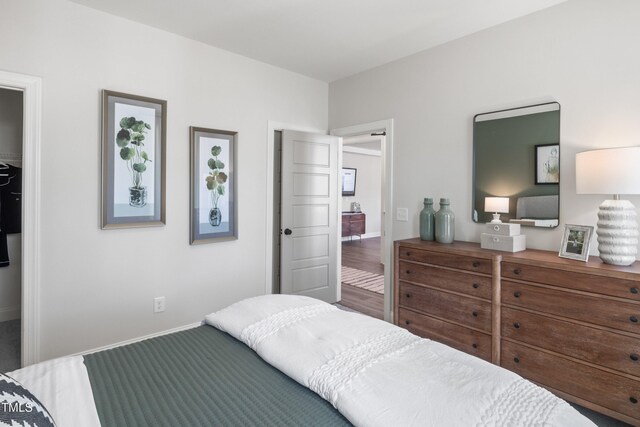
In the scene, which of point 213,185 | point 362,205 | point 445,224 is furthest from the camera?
point 362,205

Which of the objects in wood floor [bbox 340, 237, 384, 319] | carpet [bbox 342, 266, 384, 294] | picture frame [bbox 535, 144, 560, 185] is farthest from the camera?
carpet [bbox 342, 266, 384, 294]

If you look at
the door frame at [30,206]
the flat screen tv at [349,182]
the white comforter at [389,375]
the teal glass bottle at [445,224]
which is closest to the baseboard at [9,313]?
the door frame at [30,206]

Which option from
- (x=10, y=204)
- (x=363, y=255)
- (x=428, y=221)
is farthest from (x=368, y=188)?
(x=10, y=204)

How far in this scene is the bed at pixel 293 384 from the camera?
964 mm

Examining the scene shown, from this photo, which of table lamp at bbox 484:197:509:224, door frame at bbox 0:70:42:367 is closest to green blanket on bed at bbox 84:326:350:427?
door frame at bbox 0:70:42:367

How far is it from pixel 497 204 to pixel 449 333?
1.07 m

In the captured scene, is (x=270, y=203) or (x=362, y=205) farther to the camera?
(x=362, y=205)

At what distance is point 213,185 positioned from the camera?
3188 millimetres

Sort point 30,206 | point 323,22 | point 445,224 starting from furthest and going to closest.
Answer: point 445,224
point 323,22
point 30,206

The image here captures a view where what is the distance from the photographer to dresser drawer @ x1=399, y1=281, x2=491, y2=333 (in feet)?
7.81

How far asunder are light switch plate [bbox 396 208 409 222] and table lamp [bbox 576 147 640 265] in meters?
1.48

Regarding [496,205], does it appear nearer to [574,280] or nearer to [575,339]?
[574,280]

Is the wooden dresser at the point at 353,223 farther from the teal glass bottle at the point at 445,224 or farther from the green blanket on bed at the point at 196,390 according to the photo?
the green blanket on bed at the point at 196,390

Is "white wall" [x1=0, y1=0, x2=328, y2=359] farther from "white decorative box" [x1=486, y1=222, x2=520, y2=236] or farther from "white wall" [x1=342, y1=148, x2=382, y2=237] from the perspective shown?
"white wall" [x1=342, y1=148, x2=382, y2=237]
